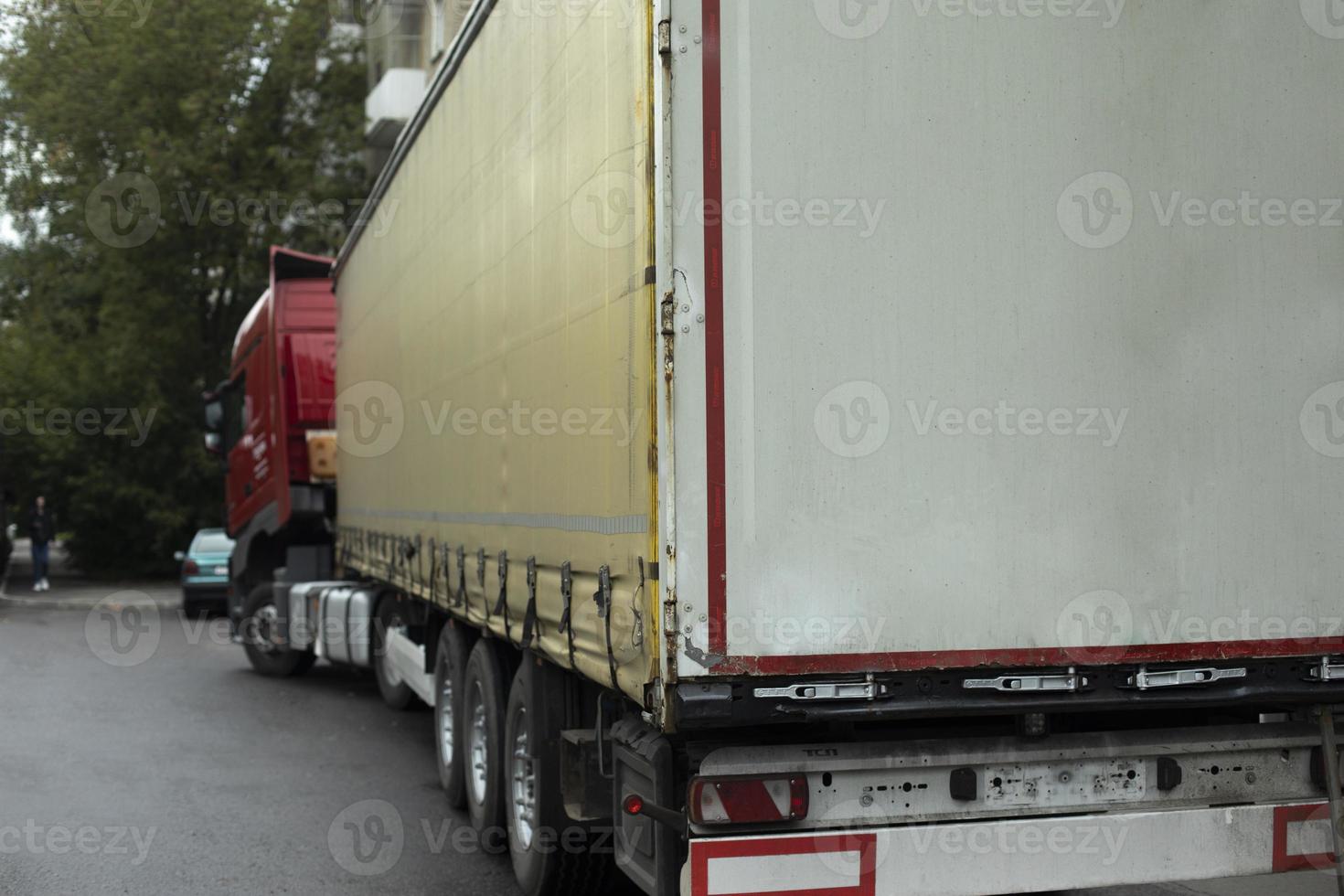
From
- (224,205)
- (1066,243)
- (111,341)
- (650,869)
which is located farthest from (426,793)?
(111,341)

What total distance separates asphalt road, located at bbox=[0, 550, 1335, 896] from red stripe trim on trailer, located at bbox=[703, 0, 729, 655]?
301 cm

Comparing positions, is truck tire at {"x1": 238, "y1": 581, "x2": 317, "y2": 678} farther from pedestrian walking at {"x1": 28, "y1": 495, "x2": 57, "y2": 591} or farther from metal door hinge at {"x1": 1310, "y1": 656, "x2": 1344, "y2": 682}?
pedestrian walking at {"x1": 28, "y1": 495, "x2": 57, "y2": 591}

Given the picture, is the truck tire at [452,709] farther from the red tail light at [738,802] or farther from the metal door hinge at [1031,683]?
the metal door hinge at [1031,683]

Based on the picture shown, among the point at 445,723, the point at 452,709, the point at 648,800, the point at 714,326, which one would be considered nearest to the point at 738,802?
the point at 648,800

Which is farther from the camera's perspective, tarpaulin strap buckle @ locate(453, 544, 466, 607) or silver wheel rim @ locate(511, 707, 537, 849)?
tarpaulin strap buckle @ locate(453, 544, 466, 607)

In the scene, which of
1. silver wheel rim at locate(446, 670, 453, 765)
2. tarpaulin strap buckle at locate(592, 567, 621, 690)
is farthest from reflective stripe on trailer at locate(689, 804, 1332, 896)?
silver wheel rim at locate(446, 670, 453, 765)

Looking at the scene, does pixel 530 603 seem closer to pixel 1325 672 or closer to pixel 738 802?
pixel 738 802

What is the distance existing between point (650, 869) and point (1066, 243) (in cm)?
231

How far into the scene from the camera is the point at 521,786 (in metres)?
6.67

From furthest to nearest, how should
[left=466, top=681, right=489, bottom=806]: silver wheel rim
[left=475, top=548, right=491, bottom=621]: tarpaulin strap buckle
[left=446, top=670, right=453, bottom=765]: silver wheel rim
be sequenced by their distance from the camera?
[left=446, top=670, right=453, bottom=765]: silver wheel rim < [left=466, top=681, right=489, bottom=806]: silver wheel rim < [left=475, top=548, right=491, bottom=621]: tarpaulin strap buckle

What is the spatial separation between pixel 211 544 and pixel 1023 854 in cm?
1990

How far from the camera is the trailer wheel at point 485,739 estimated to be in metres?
7.12

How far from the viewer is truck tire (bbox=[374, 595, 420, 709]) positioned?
11.2m

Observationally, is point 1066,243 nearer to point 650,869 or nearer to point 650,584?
point 650,584
